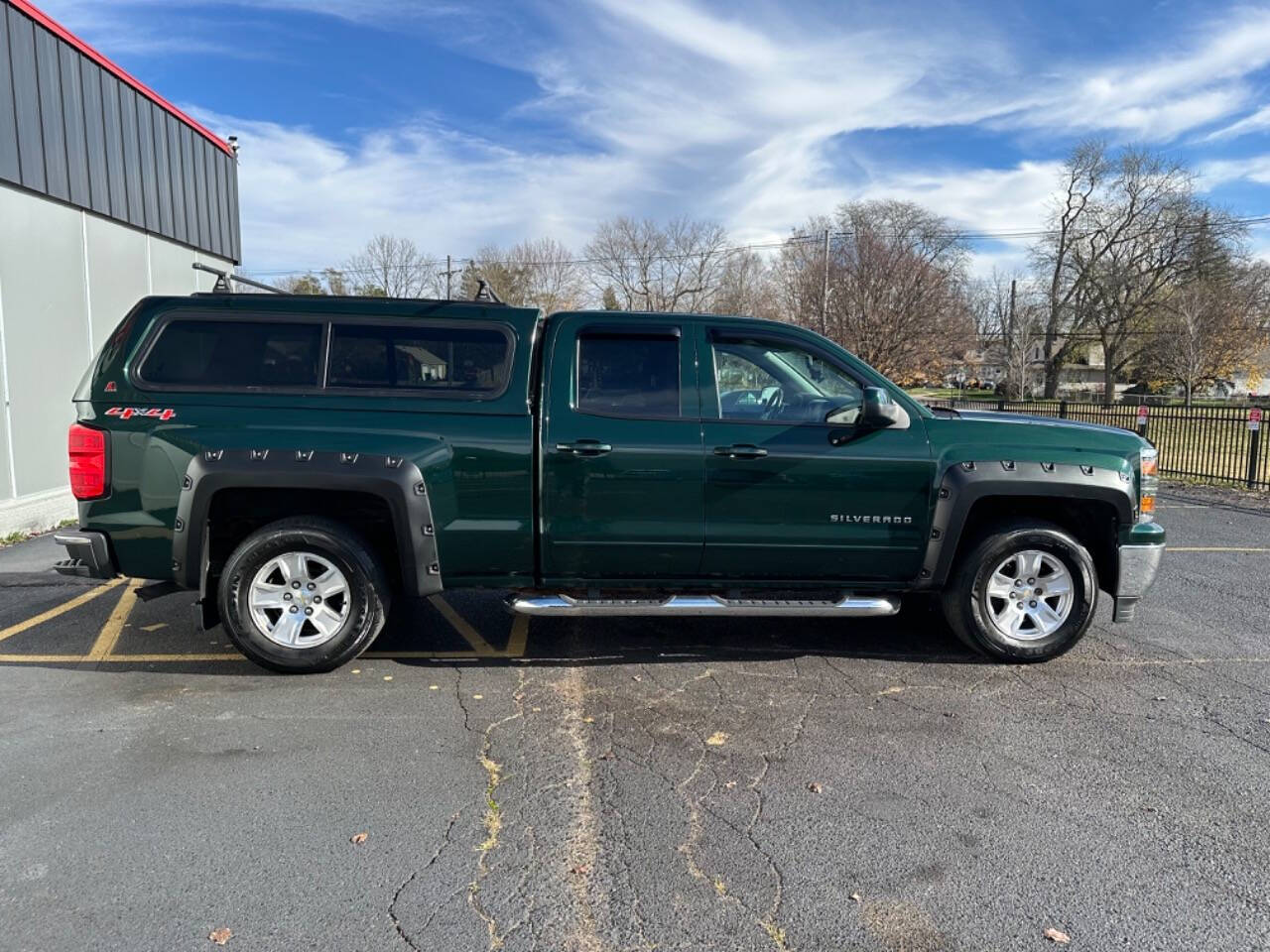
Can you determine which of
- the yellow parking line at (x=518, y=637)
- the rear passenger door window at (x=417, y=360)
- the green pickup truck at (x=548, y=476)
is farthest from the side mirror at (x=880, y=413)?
the yellow parking line at (x=518, y=637)

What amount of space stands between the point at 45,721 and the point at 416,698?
5.70 ft

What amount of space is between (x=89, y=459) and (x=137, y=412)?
1.17ft

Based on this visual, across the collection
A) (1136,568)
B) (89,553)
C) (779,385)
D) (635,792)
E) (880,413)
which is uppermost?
(779,385)

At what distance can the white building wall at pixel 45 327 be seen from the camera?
8500 mm

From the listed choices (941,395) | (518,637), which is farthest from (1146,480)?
(941,395)

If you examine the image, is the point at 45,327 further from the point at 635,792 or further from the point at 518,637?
the point at 635,792

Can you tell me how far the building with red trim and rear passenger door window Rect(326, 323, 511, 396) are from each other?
6340 millimetres

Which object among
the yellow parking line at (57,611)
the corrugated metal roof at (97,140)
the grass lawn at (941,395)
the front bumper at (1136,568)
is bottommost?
the yellow parking line at (57,611)

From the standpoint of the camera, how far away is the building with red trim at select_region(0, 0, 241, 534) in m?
8.47

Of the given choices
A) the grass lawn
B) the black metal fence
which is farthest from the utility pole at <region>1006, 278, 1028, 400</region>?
the black metal fence

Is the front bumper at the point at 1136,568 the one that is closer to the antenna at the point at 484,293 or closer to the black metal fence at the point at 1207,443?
the antenna at the point at 484,293

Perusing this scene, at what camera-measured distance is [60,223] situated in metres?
9.30

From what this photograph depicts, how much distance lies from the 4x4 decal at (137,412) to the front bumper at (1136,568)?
526 centimetres

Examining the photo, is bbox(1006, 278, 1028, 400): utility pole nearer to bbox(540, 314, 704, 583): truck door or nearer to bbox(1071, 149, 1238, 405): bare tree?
bbox(1071, 149, 1238, 405): bare tree
